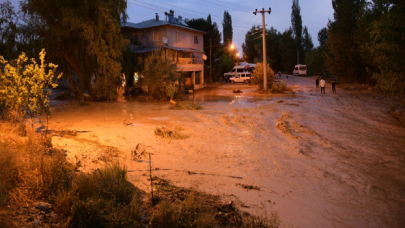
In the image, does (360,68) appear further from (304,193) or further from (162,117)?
(304,193)

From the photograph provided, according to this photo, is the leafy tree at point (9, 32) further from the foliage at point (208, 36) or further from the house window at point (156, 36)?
the foliage at point (208, 36)

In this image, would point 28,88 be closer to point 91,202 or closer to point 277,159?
point 91,202

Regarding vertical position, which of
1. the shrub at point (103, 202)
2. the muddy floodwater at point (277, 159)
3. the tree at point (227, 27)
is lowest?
the muddy floodwater at point (277, 159)

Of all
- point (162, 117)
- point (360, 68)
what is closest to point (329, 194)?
point (162, 117)

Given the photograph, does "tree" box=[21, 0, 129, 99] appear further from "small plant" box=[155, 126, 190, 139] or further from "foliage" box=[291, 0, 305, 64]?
"foliage" box=[291, 0, 305, 64]

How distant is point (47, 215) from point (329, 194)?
5846mm

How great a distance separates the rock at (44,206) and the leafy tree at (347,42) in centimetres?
4135

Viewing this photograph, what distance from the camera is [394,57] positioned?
1468 cm

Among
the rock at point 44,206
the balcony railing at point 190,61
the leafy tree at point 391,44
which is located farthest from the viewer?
the balcony railing at point 190,61

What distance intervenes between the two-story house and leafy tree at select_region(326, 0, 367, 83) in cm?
1815

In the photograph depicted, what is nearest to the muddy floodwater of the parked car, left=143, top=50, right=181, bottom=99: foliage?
left=143, top=50, right=181, bottom=99: foliage

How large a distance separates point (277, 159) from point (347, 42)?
36.0m

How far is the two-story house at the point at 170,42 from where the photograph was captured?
38625mm

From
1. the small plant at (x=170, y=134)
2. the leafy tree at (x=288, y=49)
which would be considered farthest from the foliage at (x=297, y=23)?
the small plant at (x=170, y=134)
